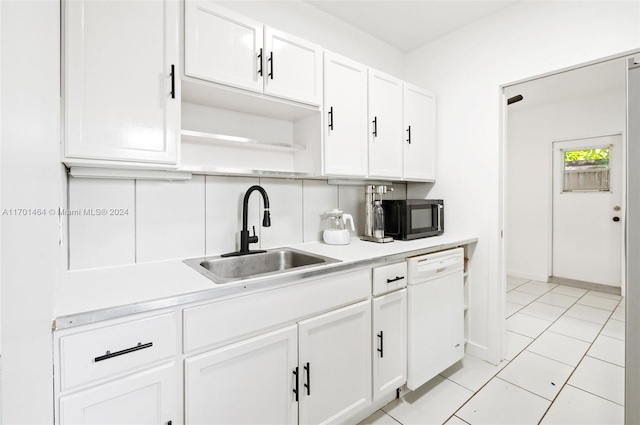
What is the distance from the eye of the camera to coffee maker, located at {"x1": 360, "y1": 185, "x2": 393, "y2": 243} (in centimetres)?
209

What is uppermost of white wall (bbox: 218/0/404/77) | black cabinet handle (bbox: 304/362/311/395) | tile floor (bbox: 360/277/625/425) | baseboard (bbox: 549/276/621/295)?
white wall (bbox: 218/0/404/77)

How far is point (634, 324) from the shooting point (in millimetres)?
1046

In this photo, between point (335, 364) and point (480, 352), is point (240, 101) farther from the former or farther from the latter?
point (480, 352)

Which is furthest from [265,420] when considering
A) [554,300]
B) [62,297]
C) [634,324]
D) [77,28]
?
[554,300]

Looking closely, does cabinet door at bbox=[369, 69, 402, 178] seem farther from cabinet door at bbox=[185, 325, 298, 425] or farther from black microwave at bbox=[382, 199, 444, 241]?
cabinet door at bbox=[185, 325, 298, 425]

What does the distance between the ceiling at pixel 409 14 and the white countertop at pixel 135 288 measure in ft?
5.83

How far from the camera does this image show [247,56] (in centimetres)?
148

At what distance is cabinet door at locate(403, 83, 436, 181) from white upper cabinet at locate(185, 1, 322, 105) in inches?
33.8

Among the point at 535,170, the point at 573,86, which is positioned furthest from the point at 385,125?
the point at 535,170

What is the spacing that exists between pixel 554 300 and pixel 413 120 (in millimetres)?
2861

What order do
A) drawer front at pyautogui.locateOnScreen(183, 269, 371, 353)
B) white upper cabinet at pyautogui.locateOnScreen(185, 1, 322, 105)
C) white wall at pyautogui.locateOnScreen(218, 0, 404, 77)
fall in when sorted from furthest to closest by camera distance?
white wall at pyautogui.locateOnScreen(218, 0, 404, 77) → white upper cabinet at pyautogui.locateOnScreen(185, 1, 322, 105) → drawer front at pyautogui.locateOnScreen(183, 269, 371, 353)

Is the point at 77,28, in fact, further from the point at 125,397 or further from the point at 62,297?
the point at 125,397

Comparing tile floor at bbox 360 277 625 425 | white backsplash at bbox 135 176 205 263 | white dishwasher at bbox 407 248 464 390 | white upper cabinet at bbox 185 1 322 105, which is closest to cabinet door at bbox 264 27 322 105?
white upper cabinet at bbox 185 1 322 105

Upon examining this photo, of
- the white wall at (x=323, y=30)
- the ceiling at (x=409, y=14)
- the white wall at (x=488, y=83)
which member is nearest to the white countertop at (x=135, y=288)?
the white wall at (x=488, y=83)
